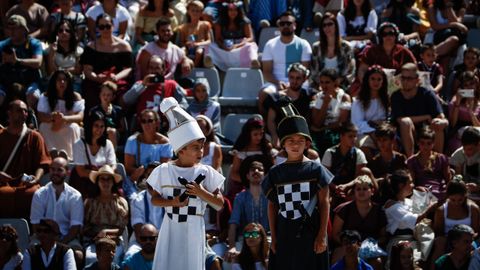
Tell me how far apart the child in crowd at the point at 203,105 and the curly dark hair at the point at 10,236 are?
3349 mm

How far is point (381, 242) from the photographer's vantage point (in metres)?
13.0

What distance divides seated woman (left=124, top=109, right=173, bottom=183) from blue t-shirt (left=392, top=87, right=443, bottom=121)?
9.31ft

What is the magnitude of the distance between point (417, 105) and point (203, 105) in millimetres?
2546

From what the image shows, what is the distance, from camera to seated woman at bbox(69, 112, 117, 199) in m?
13.7

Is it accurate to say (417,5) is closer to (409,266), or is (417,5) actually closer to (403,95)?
(403,95)

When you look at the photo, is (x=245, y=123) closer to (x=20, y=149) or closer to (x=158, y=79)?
(x=158, y=79)

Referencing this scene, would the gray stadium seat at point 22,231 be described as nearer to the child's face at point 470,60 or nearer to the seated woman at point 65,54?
the seated woman at point 65,54

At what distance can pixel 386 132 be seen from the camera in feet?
45.6

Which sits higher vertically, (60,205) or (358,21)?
(358,21)

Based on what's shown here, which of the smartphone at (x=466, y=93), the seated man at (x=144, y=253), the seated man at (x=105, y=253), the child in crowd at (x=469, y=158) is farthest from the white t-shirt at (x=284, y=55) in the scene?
the seated man at (x=105, y=253)

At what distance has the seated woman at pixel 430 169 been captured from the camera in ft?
45.4

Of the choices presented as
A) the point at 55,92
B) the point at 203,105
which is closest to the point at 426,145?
the point at 203,105

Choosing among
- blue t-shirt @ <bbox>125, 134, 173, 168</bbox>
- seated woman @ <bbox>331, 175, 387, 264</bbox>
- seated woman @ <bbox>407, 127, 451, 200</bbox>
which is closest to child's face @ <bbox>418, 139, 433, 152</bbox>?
seated woman @ <bbox>407, 127, 451, 200</bbox>

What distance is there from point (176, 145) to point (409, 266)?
12.0 ft
